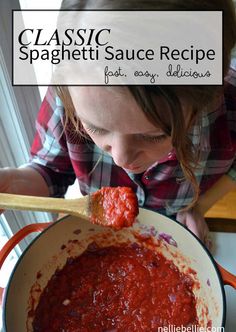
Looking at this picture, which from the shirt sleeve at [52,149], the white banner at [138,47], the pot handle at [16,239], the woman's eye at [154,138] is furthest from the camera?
the shirt sleeve at [52,149]

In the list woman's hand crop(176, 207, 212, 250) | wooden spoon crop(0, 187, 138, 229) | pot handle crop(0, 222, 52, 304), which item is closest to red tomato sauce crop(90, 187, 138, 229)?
wooden spoon crop(0, 187, 138, 229)

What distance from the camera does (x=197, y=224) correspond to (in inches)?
34.0

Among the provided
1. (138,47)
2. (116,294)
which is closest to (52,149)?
(116,294)

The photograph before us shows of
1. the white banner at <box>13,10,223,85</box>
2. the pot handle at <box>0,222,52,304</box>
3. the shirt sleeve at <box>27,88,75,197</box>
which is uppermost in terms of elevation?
the white banner at <box>13,10,223,85</box>

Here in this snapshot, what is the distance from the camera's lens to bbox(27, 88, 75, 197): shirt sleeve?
779 millimetres

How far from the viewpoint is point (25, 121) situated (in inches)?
34.9

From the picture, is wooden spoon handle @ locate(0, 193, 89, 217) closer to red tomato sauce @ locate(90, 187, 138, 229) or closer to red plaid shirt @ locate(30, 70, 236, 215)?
red tomato sauce @ locate(90, 187, 138, 229)

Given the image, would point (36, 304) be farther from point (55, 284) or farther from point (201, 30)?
point (201, 30)

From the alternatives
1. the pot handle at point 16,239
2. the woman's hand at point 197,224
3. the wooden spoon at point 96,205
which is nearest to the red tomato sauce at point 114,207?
the wooden spoon at point 96,205

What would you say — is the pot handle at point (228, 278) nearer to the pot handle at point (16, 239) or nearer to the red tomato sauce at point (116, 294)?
the red tomato sauce at point (116, 294)

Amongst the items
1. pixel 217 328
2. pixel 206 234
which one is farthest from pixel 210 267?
pixel 206 234

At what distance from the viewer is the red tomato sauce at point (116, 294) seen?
2.38 feet

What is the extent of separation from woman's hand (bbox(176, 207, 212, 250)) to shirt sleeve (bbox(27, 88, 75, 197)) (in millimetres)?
278

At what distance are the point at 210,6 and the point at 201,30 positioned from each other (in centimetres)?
3
